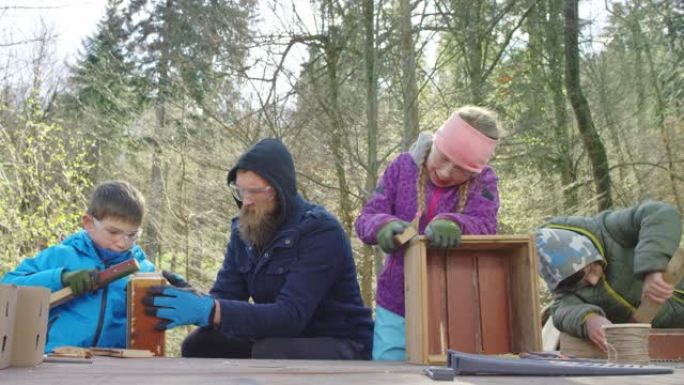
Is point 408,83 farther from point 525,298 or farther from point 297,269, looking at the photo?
point 525,298

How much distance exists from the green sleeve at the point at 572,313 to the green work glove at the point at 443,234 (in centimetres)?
78

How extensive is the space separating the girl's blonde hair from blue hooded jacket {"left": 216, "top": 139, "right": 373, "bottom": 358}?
0.37 meters

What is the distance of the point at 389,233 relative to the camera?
2.79 meters

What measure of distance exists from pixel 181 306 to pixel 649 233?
1.78 meters

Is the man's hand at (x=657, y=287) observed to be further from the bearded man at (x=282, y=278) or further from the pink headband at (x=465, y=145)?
the bearded man at (x=282, y=278)

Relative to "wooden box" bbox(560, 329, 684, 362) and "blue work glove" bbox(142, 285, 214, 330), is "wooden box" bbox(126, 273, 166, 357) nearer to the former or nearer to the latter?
"blue work glove" bbox(142, 285, 214, 330)

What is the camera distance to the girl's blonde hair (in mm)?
3133

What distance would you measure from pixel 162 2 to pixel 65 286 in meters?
15.5

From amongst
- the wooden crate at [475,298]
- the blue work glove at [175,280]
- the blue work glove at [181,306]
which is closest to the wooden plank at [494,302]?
the wooden crate at [475,298]

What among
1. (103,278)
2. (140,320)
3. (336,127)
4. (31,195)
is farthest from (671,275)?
(31,195)

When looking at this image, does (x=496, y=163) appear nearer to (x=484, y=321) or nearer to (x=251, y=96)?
(x=251, y=96)

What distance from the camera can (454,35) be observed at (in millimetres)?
9781

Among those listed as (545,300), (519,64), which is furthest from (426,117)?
(545,300)

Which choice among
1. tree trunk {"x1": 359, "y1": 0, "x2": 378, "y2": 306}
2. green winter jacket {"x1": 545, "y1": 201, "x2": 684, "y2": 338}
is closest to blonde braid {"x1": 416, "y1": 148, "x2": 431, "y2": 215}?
green winter jacket {"x1": 545, "y1": 201, "x2": 684, "y2": 338}
